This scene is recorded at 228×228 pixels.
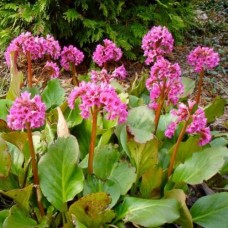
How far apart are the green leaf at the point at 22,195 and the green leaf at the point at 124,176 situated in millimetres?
430

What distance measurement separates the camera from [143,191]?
2445 mm

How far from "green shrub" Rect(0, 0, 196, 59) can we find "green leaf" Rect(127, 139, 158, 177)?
243 cm

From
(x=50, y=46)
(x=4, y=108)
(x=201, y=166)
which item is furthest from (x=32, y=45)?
(x=201, y=166)

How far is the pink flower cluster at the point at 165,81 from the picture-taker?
2408 mm

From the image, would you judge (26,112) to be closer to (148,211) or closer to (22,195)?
(22,195)

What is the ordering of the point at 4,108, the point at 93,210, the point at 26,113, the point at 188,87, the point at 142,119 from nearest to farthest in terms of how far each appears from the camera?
1. the point at 26,113
2. the point at 93,210
3. the point at 142,119
4. the point at 4,108
5. the point at 188,87

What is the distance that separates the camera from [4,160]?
226cm

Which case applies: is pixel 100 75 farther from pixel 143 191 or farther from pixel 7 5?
pixel 7 5

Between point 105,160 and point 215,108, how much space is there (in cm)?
99

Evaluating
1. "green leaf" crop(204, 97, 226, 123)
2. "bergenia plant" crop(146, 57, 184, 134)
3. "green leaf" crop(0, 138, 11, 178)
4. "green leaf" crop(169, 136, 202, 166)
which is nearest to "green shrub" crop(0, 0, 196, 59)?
"green leaf" crop(204, 97, 226, 123)

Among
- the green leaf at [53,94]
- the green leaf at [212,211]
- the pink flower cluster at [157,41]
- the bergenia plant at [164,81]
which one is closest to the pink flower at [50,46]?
the green leaf at [53,94]

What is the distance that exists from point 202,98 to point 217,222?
7.41ft

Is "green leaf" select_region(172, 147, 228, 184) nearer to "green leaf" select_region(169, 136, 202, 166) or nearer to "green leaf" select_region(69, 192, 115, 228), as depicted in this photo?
"green leaf" select_region(169, 136, 202, 166)

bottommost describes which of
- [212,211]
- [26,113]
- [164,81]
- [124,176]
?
[212,211]
